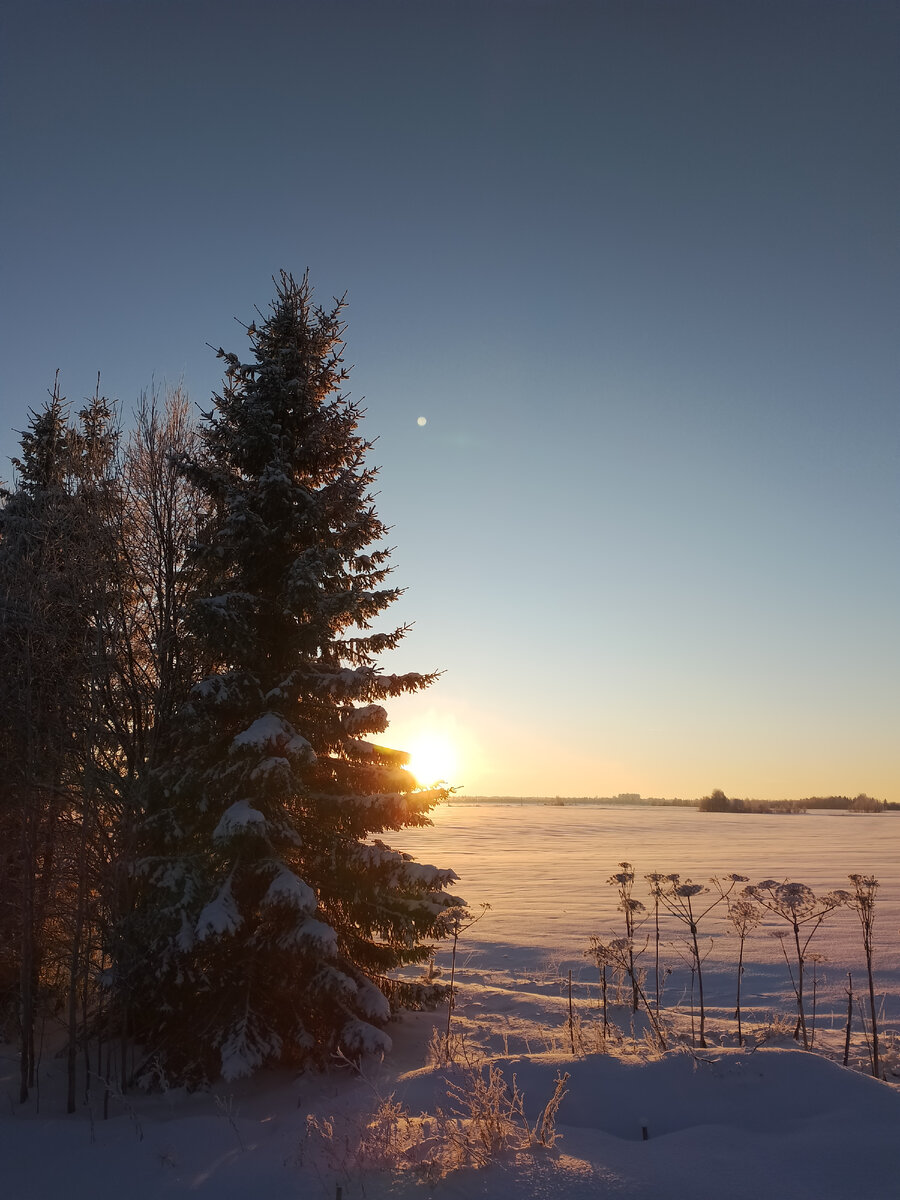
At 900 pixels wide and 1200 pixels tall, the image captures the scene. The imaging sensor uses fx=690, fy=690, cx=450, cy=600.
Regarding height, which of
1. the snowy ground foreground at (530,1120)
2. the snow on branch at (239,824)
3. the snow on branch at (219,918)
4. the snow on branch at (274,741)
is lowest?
the snowy ground foreground at (530,1120)

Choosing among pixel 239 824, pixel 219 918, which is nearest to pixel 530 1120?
pixel 219 918

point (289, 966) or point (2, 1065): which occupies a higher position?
point (289, 966)

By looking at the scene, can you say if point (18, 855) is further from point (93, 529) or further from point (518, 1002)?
point (518, 1002)

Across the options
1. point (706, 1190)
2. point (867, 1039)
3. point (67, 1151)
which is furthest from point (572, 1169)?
point (867, 1039)

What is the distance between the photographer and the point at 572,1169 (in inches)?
199

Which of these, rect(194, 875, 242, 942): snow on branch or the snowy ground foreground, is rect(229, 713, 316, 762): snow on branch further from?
the snowy ground foreground

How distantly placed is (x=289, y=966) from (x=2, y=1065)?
515 cm

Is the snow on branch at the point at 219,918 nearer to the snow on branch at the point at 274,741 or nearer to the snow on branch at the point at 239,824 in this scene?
the snow on branch at the point at 239,824

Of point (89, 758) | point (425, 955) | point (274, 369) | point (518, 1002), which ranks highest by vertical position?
point (274, 369)

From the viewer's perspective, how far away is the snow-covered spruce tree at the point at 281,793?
317 inches

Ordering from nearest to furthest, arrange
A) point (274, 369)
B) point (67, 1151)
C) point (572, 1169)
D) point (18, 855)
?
point (572, 1169) < point (67, 1151) < point (274, 369) < point (18, 855)

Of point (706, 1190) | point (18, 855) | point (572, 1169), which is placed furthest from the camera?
point (18, 855)

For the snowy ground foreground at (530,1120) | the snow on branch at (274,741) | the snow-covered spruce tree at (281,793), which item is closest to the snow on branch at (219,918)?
the snow-covered spruce tree at (281,793)

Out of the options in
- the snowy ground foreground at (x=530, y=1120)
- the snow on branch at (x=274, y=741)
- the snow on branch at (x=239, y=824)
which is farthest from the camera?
the snow on branch at (x=274, y=741)
